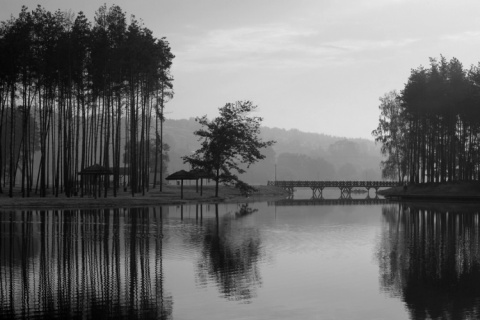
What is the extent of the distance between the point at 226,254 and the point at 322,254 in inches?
140

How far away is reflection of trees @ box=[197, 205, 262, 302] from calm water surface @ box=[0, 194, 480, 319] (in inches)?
1.5

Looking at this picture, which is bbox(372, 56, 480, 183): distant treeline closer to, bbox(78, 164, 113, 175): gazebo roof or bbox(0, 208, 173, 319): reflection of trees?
bbox(78, 164, 113, 175): gazebo roof

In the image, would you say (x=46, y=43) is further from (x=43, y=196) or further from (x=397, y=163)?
(x=397, y=163)

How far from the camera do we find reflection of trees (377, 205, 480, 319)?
14703 mm

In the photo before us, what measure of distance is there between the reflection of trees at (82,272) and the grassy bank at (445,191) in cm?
5313

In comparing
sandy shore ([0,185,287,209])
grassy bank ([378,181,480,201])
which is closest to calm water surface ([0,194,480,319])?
sandy shore ([0,185,287,209])

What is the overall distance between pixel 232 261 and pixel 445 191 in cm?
6398

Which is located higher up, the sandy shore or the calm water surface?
the sandy shore

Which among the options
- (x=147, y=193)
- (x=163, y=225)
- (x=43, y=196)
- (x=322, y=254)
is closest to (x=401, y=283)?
(x=322, y=254)

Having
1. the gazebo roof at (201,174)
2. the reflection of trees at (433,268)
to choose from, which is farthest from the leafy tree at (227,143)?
the reflection of trees at (433,268)

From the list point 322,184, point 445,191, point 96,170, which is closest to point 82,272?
point 96,170

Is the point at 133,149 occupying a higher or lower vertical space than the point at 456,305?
higher

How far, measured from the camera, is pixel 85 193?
6259 cm

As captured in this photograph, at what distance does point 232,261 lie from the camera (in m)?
21.4
